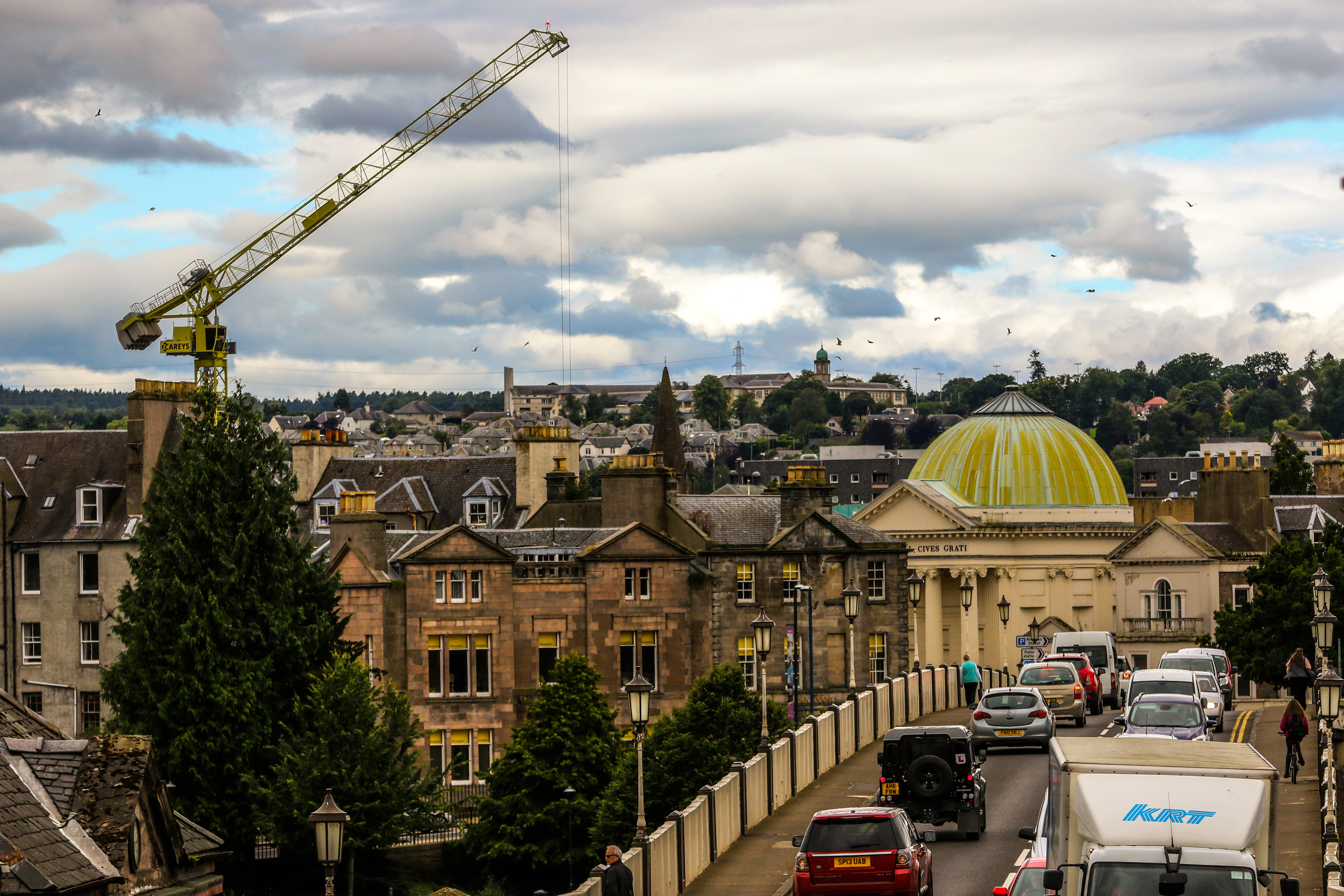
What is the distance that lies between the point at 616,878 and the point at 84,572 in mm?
55478

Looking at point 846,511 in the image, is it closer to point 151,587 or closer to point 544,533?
point 544,533

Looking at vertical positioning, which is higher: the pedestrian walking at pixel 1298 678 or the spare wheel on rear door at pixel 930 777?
the pedestrian walking at pixel 1298 678

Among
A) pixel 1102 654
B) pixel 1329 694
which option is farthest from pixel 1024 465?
pixel 1329 694

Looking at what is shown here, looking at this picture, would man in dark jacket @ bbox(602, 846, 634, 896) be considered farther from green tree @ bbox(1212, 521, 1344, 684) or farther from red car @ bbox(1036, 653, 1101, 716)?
green tree @ bbox(1212, 521, 1344, 684)

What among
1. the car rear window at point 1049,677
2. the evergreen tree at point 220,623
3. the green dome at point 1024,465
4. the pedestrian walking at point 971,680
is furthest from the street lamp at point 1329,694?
the green dome at point 1024,465

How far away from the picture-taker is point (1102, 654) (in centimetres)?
5975

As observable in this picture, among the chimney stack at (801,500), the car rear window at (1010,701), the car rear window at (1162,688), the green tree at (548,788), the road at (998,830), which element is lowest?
the green tree at (548,788)

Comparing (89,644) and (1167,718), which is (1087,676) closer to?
(1167,718)

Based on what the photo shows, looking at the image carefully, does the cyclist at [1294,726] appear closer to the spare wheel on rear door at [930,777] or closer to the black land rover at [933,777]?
the black land rover at [933,777]

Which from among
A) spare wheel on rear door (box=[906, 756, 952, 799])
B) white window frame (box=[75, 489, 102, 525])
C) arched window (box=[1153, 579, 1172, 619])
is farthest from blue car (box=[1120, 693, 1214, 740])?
arched window (box=[1153, 579, 1172, 619])

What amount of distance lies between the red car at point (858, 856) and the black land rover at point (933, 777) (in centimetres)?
617

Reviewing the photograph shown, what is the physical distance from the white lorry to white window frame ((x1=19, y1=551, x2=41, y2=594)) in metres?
62.4

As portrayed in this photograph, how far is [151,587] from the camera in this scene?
191 feet

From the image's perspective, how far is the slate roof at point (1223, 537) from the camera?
108 metres
